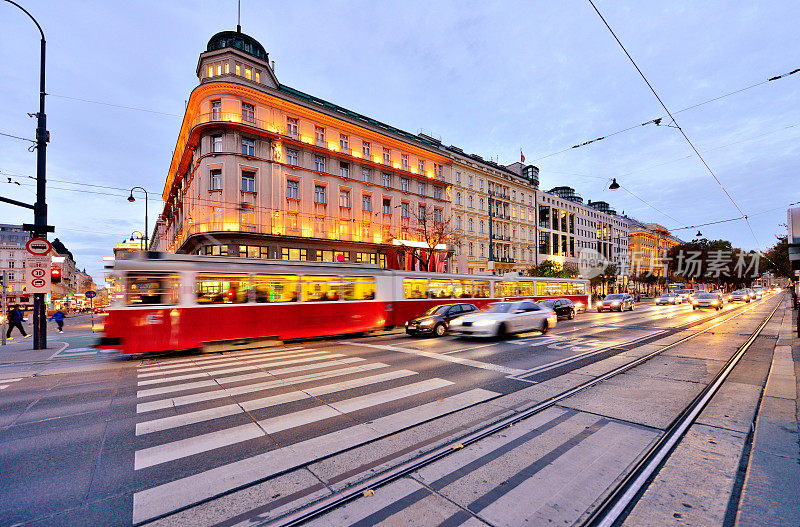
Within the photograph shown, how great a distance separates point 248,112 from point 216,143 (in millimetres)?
3619

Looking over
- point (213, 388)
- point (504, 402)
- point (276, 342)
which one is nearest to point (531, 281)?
point (276, 342)

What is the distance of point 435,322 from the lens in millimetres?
14805

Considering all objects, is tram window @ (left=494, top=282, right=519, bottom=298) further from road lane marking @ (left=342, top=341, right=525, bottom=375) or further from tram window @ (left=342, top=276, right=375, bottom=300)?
road lane marking @ (left=342, top=341, right=525, bottom=375)

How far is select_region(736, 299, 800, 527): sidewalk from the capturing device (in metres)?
2.94

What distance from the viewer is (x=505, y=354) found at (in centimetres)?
1016

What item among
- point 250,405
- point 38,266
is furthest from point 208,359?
point 38,266

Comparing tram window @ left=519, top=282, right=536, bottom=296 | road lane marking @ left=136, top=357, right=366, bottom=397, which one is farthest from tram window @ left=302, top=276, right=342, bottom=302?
tram window @ left=519, top=282, right=536, bottom=296

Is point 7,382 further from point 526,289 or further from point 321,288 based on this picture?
point 526,289

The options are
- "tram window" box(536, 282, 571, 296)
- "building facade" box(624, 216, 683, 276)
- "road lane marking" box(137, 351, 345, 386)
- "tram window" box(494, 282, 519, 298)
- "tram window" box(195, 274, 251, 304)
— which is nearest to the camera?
"road lane marking" box(137, 351, 345, 386)

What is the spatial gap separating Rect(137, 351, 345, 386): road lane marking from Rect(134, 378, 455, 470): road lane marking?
3759 millimetres

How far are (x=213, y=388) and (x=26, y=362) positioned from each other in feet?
28.1

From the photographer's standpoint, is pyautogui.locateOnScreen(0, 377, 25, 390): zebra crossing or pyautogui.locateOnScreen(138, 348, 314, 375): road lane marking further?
pyautogui.locateOnScreen(138, 348, 314, 375): road lane marking

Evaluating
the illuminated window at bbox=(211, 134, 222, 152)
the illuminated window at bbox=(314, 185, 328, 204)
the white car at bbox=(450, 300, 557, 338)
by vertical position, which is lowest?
the white car at bbox=(450, 300, 557, 338)

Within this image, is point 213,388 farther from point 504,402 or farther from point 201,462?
point 504,402
